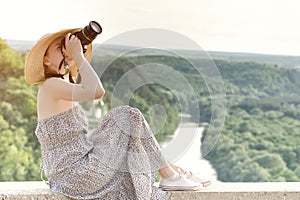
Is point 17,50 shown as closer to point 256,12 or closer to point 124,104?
point 256,12

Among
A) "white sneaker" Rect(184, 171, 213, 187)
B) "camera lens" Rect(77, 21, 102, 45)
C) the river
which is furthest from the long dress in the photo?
"camera lens" Rect(77, 21, 102, 45)

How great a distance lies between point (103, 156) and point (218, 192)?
0.52 m

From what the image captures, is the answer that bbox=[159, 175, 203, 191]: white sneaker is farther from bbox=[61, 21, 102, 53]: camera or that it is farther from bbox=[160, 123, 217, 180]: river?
bbox=[61, 21, 102, 53]: camera

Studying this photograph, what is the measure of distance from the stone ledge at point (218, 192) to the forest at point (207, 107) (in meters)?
0.24

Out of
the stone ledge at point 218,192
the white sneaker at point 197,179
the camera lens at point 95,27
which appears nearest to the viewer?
the camera lens at point 95,27

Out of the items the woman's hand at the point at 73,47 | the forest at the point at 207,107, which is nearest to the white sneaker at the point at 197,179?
the forest at the point at 207,107

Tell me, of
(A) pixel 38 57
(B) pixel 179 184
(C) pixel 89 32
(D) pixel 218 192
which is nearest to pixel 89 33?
(C) pixel 89 32

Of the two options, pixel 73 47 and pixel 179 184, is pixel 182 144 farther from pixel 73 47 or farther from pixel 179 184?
pixel 73 47

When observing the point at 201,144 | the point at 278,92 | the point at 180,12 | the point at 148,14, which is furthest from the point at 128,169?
the point at 278,92

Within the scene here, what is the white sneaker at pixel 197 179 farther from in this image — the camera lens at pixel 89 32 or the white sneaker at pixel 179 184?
the camera lens at pixel 89 32

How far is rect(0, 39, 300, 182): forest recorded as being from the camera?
2.22 m

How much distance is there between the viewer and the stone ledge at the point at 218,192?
218cm

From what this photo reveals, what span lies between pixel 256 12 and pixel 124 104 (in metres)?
4.25

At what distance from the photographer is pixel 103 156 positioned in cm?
214
